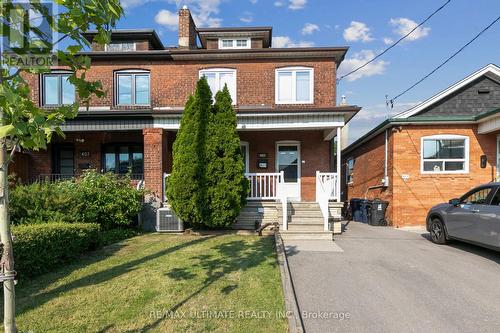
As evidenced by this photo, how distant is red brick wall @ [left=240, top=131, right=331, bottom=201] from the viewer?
12.7 meters

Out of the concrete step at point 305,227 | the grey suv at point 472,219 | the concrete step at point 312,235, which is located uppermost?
the grey suv at point 472,219

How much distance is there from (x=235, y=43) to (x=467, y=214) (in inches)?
457

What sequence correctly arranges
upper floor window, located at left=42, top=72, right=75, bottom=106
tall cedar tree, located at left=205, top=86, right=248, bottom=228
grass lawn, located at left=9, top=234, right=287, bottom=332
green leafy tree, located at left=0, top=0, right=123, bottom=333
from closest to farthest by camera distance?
green leafy tree, located at left=0, top=0, right=123, bottom=333
grass lawn, located at left=9, top=234, right=287, bottom=332
tall cedar tree, located at left=205, top=86, right=248, bottom=228
upper floor window, located at left=42, top=72, right=75, bottom=106

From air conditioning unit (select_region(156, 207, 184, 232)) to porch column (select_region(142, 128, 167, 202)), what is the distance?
101 cm

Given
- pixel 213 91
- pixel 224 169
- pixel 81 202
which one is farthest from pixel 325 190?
pixel 81 202

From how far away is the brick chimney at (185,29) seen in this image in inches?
535

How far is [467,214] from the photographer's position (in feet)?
24.0

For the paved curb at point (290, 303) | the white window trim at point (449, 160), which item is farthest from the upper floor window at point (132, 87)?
the white window trim at point (449, 160)

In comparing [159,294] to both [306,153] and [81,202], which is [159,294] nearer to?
[81,202]

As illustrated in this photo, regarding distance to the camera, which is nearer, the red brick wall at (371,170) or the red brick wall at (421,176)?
the red brick wall at (421,176)

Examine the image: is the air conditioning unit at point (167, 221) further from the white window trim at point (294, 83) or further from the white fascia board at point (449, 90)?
the white fascia board at point (449, 90)

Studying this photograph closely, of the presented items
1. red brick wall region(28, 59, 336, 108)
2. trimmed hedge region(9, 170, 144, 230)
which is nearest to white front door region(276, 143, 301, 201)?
red brick wall region(28, 59, 336, 108)

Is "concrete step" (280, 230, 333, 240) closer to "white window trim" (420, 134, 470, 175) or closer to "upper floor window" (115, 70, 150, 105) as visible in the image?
"white window trim" (420, 134, 470, 175)

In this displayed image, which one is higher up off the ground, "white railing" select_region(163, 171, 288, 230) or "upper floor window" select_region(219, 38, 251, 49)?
"upper floor window" select_region(219, 38, 251, 49)
